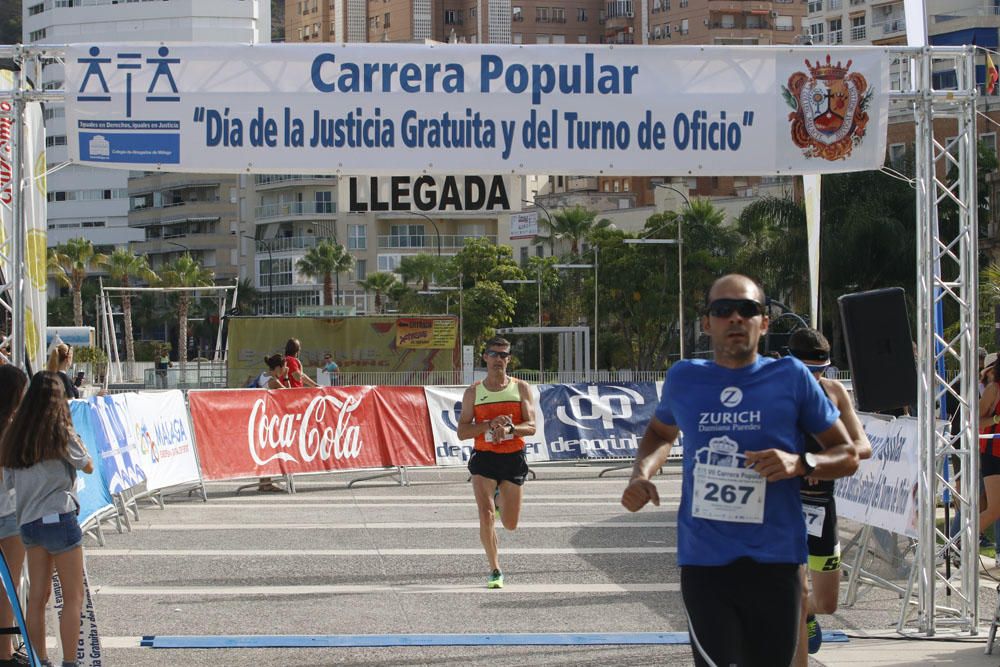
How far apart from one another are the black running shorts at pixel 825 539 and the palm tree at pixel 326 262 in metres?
94.4

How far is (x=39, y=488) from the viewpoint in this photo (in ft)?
21.9

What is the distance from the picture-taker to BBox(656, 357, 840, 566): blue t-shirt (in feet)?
15.2

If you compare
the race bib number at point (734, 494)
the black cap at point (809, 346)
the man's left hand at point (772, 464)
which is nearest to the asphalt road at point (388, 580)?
the black cap at point (809, 346)

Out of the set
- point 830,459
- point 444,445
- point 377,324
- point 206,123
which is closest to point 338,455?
point 444,445

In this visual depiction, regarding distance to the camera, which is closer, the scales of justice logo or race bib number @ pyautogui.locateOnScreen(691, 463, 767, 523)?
race bib number @ pyautogui.locateOnScreen(691, 463, 767, 523)

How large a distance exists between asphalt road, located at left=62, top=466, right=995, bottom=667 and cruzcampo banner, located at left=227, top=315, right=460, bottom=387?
37.8 m

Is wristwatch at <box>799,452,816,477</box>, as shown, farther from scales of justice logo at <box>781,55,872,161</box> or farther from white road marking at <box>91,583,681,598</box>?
white road marking at <box>91,583,681,598</box>

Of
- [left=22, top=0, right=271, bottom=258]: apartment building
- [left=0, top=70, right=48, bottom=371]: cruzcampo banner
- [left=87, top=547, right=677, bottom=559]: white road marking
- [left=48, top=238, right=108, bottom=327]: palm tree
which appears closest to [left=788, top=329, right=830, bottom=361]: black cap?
[left=0, top=70, right=48, bottom=371]: cruzcampo banner

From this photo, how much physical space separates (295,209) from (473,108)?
108 m

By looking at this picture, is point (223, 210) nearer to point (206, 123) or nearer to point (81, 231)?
point (81, 231)

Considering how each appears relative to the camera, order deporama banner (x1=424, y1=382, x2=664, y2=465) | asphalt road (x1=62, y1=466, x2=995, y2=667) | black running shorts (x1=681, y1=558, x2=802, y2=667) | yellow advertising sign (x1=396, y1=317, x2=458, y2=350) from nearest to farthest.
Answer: black running shorts (x1=681, y1=558, x2=802, y2=667) → asphalt road (x1=62, y1=466, x2=995, y2=667) → deporama banner (x1=424, y1=382, x2=664, y2=465) → yellow advertising sign (x1=396, y1=317, x2=458, y2=350)

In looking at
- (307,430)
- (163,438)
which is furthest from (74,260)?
(163,438)

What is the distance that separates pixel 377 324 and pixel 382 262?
53.6m

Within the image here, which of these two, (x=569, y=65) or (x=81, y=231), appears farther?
(x=81, y=231)
